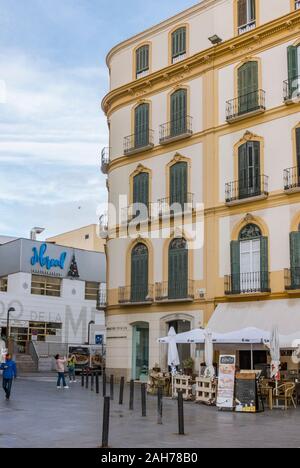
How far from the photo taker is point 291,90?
2911 cm

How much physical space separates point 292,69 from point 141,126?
32.1 feet

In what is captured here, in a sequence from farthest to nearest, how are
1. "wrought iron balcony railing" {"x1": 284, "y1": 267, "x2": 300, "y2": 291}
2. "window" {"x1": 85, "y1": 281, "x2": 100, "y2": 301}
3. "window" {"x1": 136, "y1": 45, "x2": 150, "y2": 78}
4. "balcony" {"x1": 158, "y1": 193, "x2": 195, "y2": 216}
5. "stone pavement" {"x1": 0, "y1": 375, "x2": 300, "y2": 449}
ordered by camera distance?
"window" {"x1": 85, "y1": 281, "x2": 100, "y2": 301}
"window" {"x1": 136, "y1": 45, "x2": 150, "y2": 78}
"balcony" {"x1": 158, "y1": 193, "x2": 195, "y2": 216}
"wrought iron balcony railing" {"x1": 284, "y1": 267, "x2": 300, "y2": 291}
"stone pavement" {"x1": 0, "y1": 375, "x2": 300, "y2": 449}

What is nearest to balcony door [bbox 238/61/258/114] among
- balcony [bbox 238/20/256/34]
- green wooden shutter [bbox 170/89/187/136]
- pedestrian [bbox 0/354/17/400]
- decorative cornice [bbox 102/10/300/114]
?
decorative cornice [bbox 102/10/300/114]

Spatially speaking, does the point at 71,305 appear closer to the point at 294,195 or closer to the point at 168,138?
the point at 168,138

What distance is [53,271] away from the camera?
184ft

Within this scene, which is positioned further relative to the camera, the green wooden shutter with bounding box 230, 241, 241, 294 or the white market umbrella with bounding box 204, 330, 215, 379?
the green wooden shutter with bounding box 230, 241, 241, 294

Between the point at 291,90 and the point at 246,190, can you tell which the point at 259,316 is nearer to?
the point at 246,190

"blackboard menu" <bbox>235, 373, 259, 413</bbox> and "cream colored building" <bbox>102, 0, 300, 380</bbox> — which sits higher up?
"cream colored building" <bbox>102, 0, 300, 380</bbox>

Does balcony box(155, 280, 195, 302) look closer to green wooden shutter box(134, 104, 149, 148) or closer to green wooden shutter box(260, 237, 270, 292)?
green wooden shutter box(260, 237, 270, 292)

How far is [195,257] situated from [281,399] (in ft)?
34.5

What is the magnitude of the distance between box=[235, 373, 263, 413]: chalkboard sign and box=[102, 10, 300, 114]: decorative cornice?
16923mm

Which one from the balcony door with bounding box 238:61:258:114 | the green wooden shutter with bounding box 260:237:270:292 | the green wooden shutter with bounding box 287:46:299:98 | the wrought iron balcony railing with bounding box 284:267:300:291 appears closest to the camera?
the wrought iron balcony railing with bounding box 284:267:300:291

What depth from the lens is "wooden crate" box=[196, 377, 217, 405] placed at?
22.3 meters

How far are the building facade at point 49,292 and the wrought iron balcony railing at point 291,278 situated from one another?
2788 centimetres
